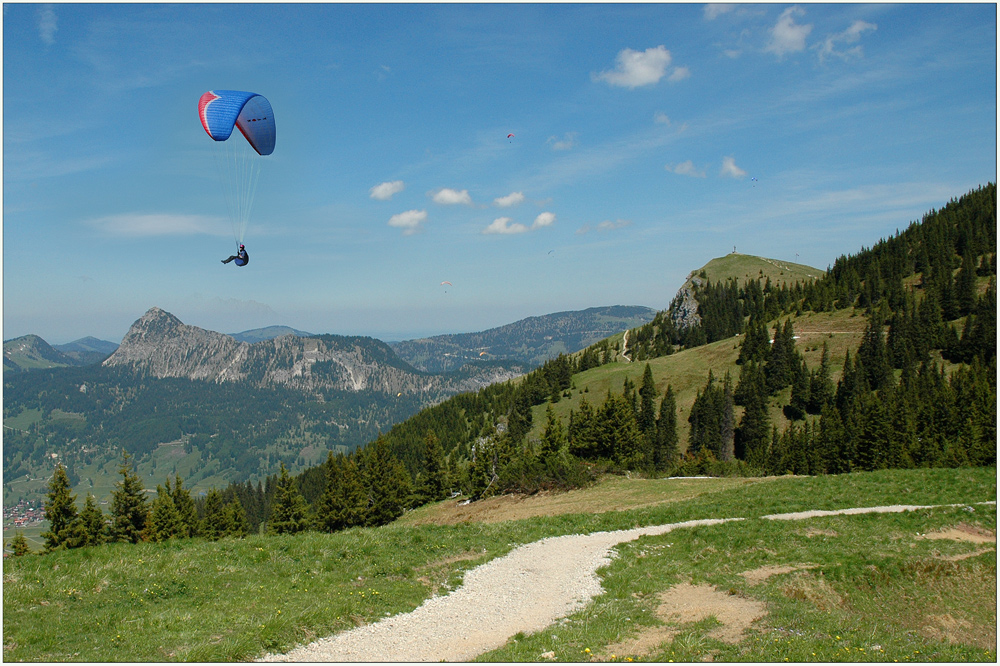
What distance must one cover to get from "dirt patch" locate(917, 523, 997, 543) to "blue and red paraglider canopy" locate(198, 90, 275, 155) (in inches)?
1498

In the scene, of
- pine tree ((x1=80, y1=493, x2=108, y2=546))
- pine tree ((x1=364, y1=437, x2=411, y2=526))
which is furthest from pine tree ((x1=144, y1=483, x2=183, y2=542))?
pine tree ((x1=364, y1=437, x2=411, y2=526))

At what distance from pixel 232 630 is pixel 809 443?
86.1 meters

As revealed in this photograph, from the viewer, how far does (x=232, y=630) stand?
1298cm

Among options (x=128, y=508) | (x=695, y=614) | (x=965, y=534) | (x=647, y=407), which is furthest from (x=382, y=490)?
(x=647, y=407)

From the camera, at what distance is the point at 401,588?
1664 cm

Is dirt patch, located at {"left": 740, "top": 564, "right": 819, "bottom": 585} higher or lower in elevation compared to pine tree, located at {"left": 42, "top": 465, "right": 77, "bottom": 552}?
higher

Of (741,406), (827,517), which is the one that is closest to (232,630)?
(827,517)

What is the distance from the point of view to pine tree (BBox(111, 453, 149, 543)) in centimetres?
5347

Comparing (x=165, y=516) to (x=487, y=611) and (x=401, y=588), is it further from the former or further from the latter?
(x=487, y=611)

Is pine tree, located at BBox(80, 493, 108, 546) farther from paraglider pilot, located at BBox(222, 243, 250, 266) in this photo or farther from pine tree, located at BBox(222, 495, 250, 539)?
paraglider pilot, located at BBox(222, 243, 250, 266)

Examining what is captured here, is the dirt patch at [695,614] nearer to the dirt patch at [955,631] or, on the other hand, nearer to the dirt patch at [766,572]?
the dirt patch at [766,572]

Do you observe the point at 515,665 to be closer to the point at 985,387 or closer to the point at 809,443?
the point at 809,443

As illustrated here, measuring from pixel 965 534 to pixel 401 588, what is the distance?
74.7 feet

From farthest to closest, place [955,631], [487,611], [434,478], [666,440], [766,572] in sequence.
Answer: [666,440], [434,478], [766,572], [487,611], [955,631]
